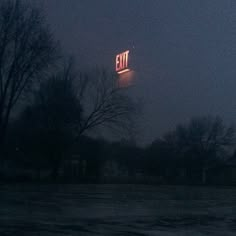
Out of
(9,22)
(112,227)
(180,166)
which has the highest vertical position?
(9,22)

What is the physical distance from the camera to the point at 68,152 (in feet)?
209

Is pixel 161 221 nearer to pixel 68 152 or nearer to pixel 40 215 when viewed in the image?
pixel 40 215

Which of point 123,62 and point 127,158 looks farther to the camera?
point 127,158

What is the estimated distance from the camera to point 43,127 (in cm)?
6119

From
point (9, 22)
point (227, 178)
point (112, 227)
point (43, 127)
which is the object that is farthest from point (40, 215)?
point (227, 178)

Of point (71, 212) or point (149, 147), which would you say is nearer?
point (71, 212)

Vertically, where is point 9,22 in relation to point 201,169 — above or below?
above

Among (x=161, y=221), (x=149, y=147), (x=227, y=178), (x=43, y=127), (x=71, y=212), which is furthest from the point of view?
(x=149, y=147)

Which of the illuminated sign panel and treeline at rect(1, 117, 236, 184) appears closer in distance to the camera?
the illuminated sign panel

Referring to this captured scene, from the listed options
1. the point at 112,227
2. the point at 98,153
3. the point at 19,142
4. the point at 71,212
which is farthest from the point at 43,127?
the point at 112,227

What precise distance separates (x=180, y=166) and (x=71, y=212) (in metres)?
61.5

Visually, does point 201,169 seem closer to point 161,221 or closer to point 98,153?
point 98,153

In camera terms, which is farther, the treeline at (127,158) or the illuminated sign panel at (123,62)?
the treeline at (127,158)

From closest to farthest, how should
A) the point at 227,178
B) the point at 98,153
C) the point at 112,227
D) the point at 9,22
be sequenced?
the point at 112,227, the point at 9,22, the point at 98,153, the point at 227,178
